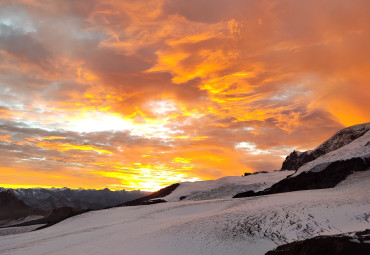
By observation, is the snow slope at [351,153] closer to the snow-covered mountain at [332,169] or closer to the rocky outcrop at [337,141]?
the snow-covered mountain at [332,169]

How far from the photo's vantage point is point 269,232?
746 inches

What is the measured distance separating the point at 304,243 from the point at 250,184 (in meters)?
46.7

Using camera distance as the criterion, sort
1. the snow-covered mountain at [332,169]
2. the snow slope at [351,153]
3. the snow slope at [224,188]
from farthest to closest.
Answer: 1. the snow slope at [224,188]
2. the snow slope at [351,153]
3. the snow-covered mountain at [332,169]

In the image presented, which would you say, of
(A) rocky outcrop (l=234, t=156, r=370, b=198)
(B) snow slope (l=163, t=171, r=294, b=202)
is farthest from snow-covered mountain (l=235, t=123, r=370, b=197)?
(B) snow slope (l=163, t=171, r=294, b=202)

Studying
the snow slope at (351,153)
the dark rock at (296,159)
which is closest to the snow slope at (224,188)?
the snow slope at (351,153)

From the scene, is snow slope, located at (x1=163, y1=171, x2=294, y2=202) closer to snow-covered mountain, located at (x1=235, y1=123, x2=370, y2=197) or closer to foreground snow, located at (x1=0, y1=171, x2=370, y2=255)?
snow-covered mountain, located at (x1=235, y1=123, x2=370, y2=197)

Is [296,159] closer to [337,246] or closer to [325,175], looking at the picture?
[325,175]

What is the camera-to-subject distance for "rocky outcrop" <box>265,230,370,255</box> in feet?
34.7

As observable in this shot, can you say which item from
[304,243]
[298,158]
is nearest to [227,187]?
[298,158]

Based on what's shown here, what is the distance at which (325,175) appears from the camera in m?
36.6

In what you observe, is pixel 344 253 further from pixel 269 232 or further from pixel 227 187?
pixel 227 187

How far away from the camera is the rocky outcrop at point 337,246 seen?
34.7ft

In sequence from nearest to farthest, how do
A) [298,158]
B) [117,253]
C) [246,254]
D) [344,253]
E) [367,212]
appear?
[344,253] → [246,254] → [367,212] → [117,253] → [298,158]

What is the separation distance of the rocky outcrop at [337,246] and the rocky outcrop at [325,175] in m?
24.4
